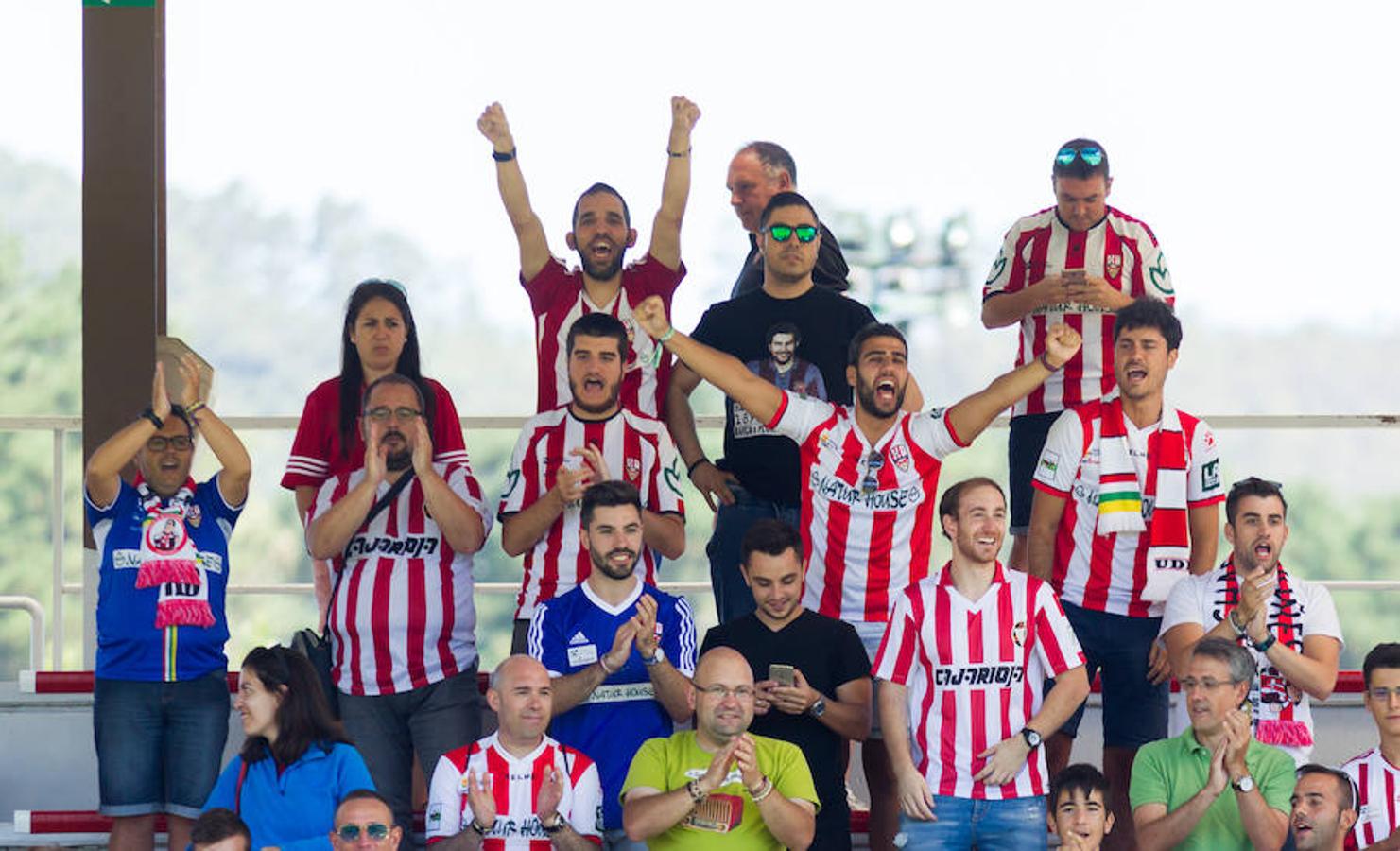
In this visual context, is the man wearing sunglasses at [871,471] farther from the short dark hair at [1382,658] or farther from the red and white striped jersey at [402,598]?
the short dark hair at [1382,658]

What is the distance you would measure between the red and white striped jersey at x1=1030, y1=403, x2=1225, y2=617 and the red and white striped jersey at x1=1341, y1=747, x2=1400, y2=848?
0.83 metres

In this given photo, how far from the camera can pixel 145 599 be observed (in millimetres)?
6414

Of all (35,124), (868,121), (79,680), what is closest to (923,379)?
Answer: (868,121)

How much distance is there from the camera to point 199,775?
246 inches

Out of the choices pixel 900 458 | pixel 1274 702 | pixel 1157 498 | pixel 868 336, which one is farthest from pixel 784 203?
pixel 1274 702

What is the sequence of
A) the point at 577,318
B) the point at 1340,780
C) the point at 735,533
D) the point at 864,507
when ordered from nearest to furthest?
1. the point at 1340,780
2. the point at 864,507
3. the point at 735,533
4. the point at 577,318

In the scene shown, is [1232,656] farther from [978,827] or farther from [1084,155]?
[1084,155]

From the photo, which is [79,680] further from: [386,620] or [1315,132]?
[1315,132]

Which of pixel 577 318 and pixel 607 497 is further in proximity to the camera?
pixel 577 318

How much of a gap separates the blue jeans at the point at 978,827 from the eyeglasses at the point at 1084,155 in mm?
2525

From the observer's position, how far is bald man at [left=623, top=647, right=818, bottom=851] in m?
5.68

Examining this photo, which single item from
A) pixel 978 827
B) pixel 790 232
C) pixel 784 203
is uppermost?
pixel 784 203

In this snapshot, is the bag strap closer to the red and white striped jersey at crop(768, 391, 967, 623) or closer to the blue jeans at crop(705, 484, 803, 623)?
the blue jeans at crop(705, 484, 803, 623)

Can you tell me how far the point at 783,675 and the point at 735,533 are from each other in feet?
2.98
